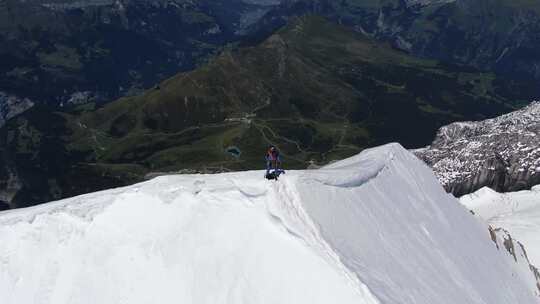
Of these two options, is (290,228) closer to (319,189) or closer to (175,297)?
(319,189)

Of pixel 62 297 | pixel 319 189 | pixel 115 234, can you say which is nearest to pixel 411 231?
pixel 319 189

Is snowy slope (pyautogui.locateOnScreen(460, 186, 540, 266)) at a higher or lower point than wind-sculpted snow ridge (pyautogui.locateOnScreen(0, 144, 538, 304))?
lower

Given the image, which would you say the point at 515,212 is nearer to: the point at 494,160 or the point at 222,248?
the point at 494,160

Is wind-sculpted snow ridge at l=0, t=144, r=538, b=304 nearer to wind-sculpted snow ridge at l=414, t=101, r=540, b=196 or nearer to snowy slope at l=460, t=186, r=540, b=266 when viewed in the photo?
snowy slope at l=460, t=186, r=540, b=266

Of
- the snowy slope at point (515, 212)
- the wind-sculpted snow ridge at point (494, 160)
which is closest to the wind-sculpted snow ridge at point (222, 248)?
the snowy slope at point (515, 212)

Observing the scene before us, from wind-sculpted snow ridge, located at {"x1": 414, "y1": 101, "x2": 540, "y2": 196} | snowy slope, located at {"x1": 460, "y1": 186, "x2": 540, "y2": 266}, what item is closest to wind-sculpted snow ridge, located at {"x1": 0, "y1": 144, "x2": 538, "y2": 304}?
snowy slope, located at {"x1": 460, "y1": 186, "x2": 540, "y2": 266}

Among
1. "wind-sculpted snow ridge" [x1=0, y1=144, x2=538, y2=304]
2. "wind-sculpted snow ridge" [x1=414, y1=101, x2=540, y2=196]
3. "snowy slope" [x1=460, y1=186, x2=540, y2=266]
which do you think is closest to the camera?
"wind-sculpted snow ridge" [x1=0, y1=144, x2=538, y2=304]

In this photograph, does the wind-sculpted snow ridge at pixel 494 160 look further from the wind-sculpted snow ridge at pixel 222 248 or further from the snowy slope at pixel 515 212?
the wind-sculpted snow ridge at pixel 222 248
